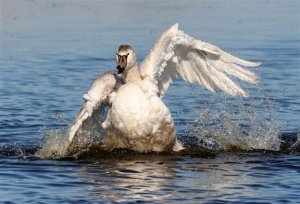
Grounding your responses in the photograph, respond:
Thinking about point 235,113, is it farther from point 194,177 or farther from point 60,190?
point 60,190

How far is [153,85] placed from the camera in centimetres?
1227

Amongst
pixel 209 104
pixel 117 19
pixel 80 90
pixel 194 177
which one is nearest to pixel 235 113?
pixel 209 104

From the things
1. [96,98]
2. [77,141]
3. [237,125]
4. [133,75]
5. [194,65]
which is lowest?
[77,141]

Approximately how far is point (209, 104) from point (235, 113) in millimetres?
516

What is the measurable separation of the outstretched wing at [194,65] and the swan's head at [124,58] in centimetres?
32

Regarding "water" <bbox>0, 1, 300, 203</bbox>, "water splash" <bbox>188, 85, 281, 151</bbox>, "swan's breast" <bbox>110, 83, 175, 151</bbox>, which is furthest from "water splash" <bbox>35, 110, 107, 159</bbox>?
"water splash" <bbox>188, 85, 281, 151</bbox>

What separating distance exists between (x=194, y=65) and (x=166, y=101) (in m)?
3.22

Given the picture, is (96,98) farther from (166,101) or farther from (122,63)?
(166,101)

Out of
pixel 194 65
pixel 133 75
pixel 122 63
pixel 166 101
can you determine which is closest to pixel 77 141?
pixel 133 75

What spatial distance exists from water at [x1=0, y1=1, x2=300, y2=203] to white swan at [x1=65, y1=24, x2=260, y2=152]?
12.0 inches

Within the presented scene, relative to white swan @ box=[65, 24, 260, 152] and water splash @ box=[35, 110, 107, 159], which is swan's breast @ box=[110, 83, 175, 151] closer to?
white swan @ box=[65, 24, 260, 152]

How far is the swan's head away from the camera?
39.7ft

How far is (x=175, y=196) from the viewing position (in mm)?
10039

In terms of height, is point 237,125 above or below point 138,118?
below
